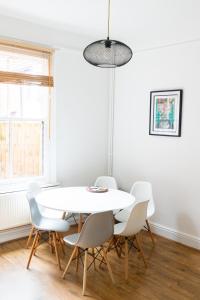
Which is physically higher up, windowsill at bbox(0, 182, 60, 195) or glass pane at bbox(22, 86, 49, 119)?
glass pane at bbox(22, 86, 49, 119)

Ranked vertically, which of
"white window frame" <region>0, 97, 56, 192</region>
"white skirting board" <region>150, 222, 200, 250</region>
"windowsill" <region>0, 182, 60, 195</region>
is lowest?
"white skirting board" <region>150, 222, 200, 250</region>

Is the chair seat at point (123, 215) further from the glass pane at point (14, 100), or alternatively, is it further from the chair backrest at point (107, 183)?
the glass pane at point (14, 100)

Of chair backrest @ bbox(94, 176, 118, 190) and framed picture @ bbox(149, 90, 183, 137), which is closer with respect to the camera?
framed picture @ bbox(149, 90, 183, 137)

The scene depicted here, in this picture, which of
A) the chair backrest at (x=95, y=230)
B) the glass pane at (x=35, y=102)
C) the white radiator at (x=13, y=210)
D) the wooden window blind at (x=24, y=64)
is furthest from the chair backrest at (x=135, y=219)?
the wooden window blind at (x=24, y=64)

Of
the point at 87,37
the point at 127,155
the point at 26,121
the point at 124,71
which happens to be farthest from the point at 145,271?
the point at 87,37

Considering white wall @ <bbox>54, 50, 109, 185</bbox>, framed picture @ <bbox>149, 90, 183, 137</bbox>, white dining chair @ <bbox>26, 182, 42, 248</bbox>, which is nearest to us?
white dining chair @ <bbox>26, 182, 42, 248</bbox>

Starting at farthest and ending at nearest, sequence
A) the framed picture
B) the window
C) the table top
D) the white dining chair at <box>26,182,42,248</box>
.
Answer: the framed picture < the window < the white dining chair at <box>26,182,42,248</box> < the table top

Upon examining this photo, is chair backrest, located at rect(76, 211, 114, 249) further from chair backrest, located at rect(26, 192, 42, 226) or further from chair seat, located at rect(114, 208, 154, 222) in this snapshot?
chair seat, located at rect(114, 208, 154, 222)

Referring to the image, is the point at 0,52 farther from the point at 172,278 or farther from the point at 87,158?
the point at 172,278

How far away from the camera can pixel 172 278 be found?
10.6ft

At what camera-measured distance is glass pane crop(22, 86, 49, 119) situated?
4227 mm

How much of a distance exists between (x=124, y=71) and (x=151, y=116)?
92 centimetres

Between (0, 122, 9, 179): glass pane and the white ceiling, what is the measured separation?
1.39 m

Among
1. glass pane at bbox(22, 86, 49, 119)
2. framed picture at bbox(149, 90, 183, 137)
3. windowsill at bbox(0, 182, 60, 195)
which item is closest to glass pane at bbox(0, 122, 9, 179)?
windowsill at bbox(0, 182, 60, 195)
